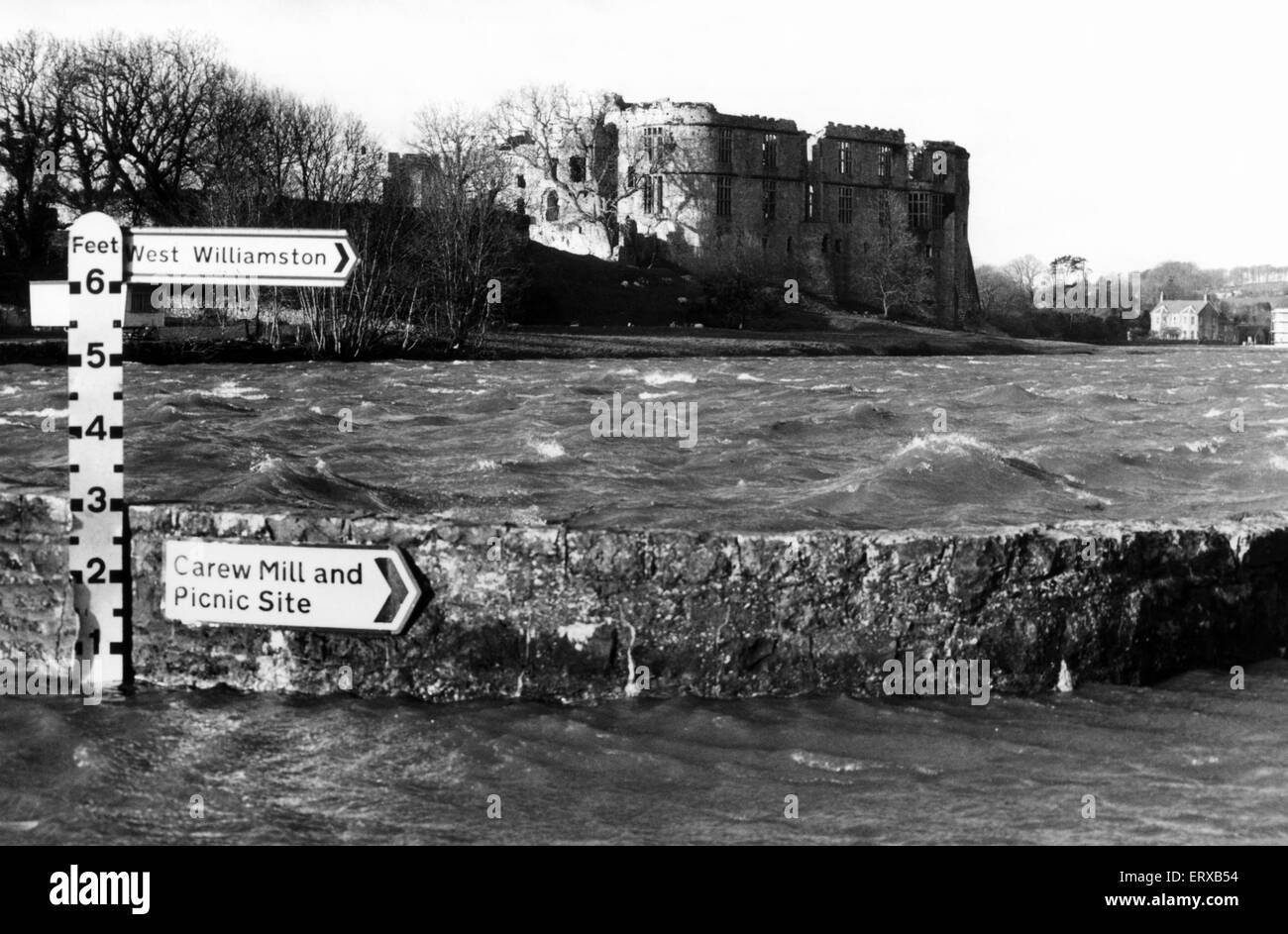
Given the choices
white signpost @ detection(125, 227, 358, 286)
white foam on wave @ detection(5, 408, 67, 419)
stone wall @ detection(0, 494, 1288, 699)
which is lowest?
stone wall @ detection(0, 494, 1288, 699)

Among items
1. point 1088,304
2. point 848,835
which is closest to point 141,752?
point 848,835

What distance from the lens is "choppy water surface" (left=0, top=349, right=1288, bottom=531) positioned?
499 inches

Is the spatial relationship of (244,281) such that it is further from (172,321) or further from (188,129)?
(188,129)

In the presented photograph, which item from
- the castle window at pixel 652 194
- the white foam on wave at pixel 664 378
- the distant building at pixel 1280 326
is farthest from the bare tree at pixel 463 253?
the distant building at pixel 1280 326

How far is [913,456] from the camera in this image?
15.1 metres

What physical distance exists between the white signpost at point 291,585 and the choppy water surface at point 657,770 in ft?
1.44

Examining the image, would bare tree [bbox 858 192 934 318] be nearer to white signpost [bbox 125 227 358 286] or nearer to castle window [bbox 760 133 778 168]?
castle window [bbox 760 133 778 168]

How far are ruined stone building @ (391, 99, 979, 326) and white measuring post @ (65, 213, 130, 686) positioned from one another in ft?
291

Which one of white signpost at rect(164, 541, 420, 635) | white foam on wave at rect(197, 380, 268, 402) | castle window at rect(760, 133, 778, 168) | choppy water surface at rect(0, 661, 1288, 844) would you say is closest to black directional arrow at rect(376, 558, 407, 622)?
white signpost at rect(164, 541, 420, 635)

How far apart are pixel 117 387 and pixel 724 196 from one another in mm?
94796

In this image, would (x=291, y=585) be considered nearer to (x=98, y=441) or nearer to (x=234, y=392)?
(x=98, y=441)

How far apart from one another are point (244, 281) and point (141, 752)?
2.39 meters

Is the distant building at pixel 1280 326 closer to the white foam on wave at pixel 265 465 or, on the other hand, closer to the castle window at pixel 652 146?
the castle window at pixel 652 146

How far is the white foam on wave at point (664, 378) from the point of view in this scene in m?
39.0
